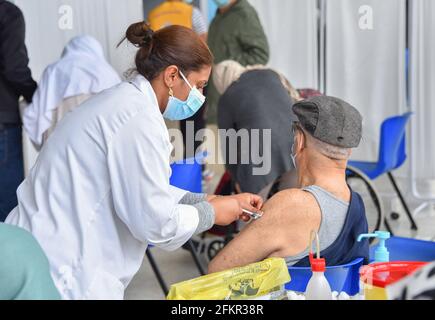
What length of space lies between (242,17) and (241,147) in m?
1.35

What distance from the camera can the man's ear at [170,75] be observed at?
201cm

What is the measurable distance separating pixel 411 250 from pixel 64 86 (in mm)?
2291

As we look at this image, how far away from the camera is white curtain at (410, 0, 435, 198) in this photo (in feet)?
15.8

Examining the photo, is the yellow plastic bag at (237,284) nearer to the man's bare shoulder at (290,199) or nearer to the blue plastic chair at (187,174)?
the man's bare shoulder at (290,199)

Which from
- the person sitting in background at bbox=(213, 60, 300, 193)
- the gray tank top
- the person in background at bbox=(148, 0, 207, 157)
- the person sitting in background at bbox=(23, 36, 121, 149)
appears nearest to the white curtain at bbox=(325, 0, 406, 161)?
A: the person in background at bbox=(148, 0, 207, 157)

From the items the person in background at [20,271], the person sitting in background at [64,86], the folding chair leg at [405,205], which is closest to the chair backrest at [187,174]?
the person sitting in background at [64,86]

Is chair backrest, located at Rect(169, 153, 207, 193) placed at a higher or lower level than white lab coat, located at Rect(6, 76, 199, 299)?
lower

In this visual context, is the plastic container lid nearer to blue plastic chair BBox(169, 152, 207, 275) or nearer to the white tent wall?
blue plastic chair BBox(169, 152, 207, 275)

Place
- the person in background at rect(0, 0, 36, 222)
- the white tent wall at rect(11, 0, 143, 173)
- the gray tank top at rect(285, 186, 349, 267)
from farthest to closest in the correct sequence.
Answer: the white tent wall at rect(11, 0, 143, 173) < the person in background at rect(0, 0, 36, 222) < the gray tank top at rect(285, 186, 349, 267)

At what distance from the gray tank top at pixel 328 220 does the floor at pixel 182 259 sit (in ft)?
5.45

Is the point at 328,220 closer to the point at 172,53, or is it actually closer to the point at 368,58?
the point at 172,53

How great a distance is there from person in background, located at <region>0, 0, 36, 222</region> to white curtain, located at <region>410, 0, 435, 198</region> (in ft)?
8.25

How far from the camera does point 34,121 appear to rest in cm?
397
